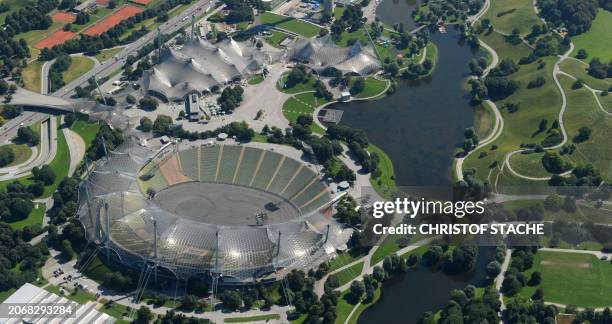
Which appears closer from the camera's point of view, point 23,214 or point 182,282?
point 182,282

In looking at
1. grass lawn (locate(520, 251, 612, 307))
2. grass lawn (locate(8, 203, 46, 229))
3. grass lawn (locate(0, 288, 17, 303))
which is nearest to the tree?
grass lawn (locate(520, 251, 612, 307))

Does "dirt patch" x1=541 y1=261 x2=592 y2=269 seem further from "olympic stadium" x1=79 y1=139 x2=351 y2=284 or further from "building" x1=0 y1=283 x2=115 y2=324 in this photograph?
"building" x1=0 y1=283 x2=115 y2=324

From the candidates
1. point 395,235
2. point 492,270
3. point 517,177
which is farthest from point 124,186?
point 517,177

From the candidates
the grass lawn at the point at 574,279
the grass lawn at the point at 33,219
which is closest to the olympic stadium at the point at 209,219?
the grass lawn at the point at 33,219

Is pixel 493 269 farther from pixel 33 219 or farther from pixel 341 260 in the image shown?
pixel 33 219

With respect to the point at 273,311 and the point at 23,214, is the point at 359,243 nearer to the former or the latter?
the point at 273,311
